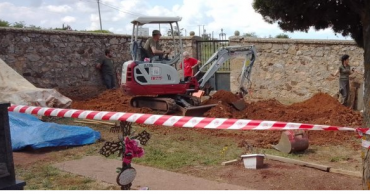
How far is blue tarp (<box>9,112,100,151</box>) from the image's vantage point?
7.52 metres

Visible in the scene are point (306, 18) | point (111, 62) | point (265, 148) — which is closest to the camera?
point (306, 18)

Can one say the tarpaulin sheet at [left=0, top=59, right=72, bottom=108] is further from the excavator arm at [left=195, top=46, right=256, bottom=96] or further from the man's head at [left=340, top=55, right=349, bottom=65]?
the man's head at [left=340, top=55, right=349, bottom=65]

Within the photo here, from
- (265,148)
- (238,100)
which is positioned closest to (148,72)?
(238,100)

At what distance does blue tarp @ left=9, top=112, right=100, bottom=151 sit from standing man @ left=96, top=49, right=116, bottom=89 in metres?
7.50

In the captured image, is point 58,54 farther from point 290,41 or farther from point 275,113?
point 290,41

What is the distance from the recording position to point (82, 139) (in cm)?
799

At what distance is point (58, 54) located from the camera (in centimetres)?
1446

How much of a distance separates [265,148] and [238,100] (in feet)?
13.4

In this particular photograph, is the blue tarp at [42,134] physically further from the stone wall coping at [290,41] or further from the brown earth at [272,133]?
the stone wall coping at [290,41]

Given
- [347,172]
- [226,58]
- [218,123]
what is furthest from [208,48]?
[218,123]

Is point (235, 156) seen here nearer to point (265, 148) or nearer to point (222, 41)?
point (265, 148)

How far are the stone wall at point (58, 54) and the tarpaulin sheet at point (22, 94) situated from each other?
2791 millimetres

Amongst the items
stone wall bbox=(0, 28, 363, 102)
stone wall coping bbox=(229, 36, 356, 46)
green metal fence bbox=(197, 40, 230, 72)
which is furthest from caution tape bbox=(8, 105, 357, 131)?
green metal fence bbox=(197, 40, 230, 72)

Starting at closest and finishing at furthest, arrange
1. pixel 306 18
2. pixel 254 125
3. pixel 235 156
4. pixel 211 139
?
1. pixel 254 125
2. pixel 306 18
3. pixel 235 156
4. pixel 211 139
